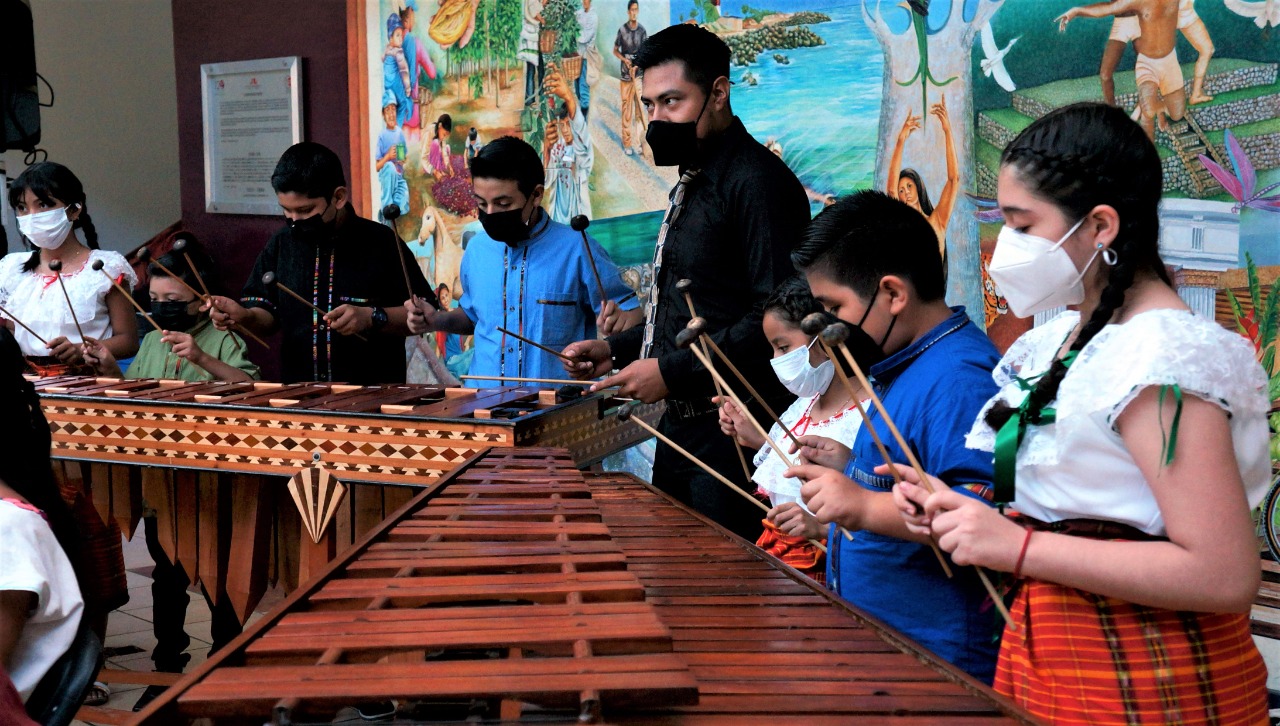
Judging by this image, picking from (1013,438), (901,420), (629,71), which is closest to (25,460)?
(901,420)

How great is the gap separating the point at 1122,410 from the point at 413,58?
215 inches

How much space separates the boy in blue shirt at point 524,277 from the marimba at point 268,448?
1.59 feet

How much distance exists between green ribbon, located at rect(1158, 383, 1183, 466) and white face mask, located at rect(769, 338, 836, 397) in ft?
3.69

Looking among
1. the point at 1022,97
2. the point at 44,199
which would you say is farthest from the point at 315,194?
the point at 1022,97

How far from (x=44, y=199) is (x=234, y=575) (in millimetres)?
2263

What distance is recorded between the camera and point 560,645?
141 centimetres

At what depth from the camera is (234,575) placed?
3777 mm

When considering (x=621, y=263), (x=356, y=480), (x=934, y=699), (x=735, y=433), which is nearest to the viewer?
(x=934, y=699)

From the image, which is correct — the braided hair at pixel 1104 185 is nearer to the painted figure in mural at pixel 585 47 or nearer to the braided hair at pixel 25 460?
the braided hair at pixel 25 460

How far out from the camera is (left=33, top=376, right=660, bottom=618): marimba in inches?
128

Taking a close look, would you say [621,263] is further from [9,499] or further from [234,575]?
[9,499]

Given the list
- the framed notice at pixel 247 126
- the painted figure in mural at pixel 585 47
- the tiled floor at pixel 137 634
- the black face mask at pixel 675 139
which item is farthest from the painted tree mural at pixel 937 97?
the framed notice at pixel 247 126

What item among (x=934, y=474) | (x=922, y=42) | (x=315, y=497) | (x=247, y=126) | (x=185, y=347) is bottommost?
(x=315, y=497)

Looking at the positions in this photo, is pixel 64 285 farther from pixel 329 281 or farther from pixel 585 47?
pixel 585 47
